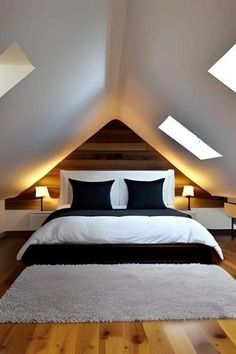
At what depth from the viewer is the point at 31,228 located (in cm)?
555

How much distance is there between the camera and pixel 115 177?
5539 mm

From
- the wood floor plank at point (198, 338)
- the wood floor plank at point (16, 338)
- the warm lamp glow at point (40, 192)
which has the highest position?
the warm lamp glow at point (40, 192)

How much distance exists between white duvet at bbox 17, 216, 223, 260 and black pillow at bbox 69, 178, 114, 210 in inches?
40.9

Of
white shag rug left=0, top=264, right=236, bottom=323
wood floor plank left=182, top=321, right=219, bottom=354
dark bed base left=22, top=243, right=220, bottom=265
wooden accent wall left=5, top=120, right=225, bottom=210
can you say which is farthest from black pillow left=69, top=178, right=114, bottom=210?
wood floor plank left=182, top=321, right=219, bottom=354

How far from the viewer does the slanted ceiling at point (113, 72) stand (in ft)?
6.30

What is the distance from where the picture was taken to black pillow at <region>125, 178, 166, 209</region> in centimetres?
493

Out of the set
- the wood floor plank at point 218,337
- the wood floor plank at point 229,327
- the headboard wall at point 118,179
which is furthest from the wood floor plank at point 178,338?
the headboard wall at point 118,179

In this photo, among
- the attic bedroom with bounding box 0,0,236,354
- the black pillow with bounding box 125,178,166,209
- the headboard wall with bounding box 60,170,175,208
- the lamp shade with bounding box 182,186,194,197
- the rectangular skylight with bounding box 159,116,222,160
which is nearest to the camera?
the attic bedroom with bounding box 0,0,236,354

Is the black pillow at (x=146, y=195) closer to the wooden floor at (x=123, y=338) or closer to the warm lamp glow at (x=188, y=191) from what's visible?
the warm lamp glow at (x=188, y=191)

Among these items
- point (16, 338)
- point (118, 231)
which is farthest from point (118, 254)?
point (16, 338)

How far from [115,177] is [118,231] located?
2.04 meters

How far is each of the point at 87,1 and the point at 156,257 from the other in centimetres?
268

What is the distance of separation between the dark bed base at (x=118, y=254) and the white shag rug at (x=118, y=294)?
0.13 meters

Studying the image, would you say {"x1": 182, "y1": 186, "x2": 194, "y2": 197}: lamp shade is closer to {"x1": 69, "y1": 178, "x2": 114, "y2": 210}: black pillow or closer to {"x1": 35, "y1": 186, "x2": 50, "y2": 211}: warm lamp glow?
{"x1": 69, "y1": 178, "x2": 114, "y2": 210}: black pillow
